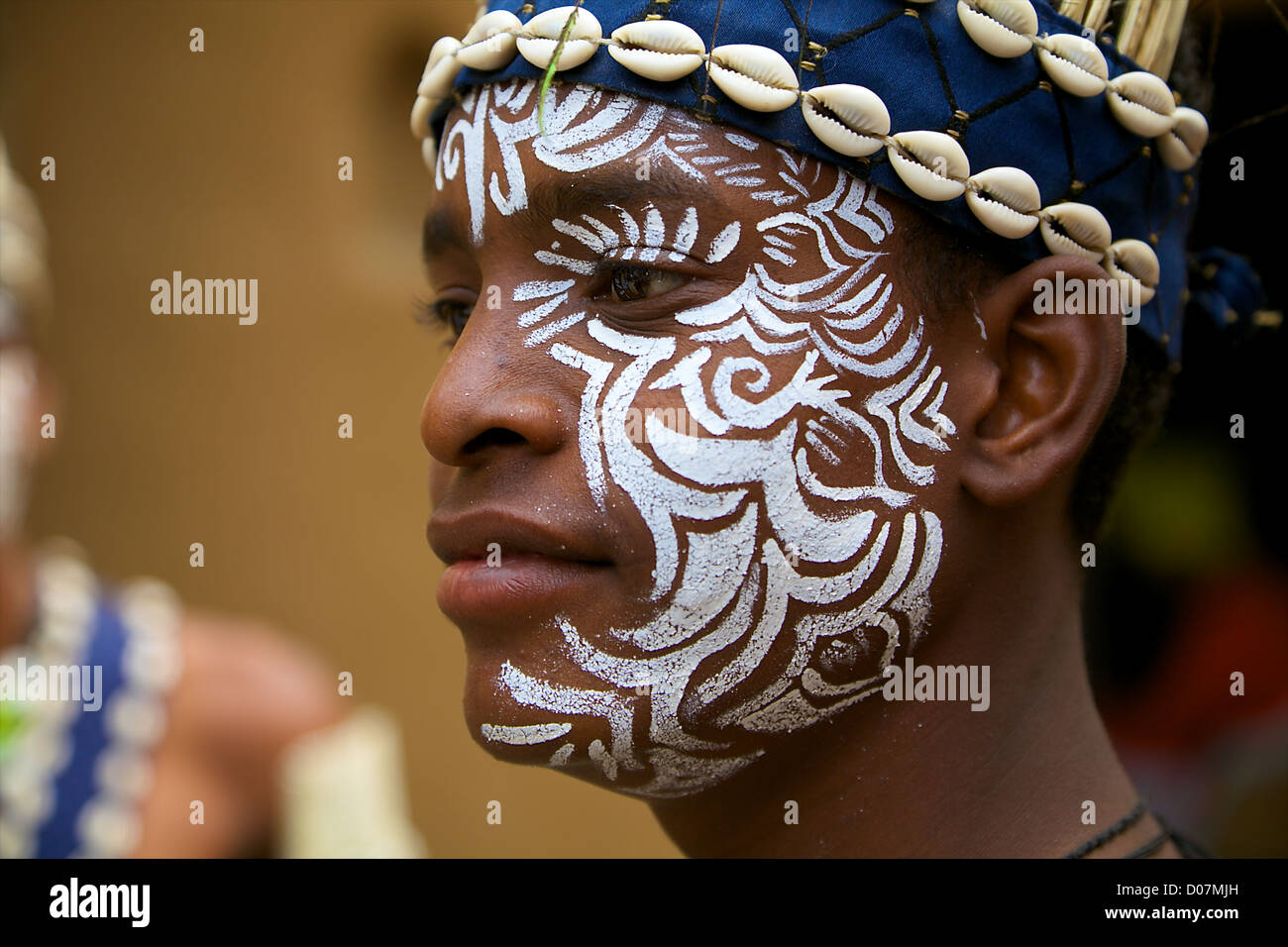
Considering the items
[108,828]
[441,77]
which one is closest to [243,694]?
[108,828]

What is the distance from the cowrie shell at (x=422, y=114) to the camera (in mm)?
2540

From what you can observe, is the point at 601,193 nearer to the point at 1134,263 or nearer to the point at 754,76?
the point at 754,76

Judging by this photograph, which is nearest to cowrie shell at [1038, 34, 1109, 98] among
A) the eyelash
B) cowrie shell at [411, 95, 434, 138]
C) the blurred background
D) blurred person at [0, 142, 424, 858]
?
the eyelash

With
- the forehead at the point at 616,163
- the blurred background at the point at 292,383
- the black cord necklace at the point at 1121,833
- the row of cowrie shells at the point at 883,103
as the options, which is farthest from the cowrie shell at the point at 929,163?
the blurred background at the point at 292,383

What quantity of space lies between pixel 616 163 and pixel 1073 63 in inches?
32.6

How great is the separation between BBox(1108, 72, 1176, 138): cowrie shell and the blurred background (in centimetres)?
408

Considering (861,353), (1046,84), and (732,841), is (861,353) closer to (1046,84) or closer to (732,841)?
(1046,84)

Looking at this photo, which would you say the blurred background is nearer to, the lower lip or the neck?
the neck

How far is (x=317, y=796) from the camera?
15.2ft

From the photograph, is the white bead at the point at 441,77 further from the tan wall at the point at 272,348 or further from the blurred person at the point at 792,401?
the tan wall at the point at 272,348

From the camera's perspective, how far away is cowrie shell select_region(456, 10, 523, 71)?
2256 mm

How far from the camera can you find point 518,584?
204cm

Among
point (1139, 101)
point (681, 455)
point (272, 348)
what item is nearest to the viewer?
point (681, 455)

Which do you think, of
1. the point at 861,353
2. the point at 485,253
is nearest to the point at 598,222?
the point at 485,253
